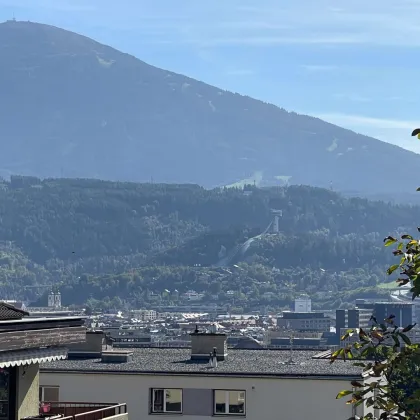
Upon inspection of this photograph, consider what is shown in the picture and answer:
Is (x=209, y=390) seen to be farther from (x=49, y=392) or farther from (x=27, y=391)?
(x=27, y=391)

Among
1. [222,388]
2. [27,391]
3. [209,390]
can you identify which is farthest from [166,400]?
[27,391]

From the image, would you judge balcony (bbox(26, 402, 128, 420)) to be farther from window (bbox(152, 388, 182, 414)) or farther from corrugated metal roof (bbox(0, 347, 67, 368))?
window (bbox(152, 388, 182, 414))

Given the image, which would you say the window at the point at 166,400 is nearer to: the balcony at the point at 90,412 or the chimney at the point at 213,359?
the chimney at the point at 213,359

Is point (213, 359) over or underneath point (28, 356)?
underneath

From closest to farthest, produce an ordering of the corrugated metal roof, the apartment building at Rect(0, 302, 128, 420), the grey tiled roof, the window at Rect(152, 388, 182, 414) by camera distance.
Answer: the corrugated metal roof → the apartment building at Rect(0, 302, 128, 420) → the window at Rect(152, 388, 182, 414) → the grey tiled roof

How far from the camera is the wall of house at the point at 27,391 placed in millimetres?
16703

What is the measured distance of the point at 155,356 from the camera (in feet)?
123

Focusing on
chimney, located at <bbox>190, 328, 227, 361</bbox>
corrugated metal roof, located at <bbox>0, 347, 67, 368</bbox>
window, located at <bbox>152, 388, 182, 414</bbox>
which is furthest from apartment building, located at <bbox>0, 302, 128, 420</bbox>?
chimney, located at <bbox>190, 328, 227, 361</bbox>

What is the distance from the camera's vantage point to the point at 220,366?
34656 millimetres

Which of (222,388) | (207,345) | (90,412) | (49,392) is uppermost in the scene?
(207,345)

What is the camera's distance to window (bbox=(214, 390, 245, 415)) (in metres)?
32.2

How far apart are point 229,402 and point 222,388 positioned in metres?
0.36

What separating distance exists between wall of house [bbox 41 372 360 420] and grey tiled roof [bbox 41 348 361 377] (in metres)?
0.19

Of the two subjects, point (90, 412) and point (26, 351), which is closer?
point (26, 351)
